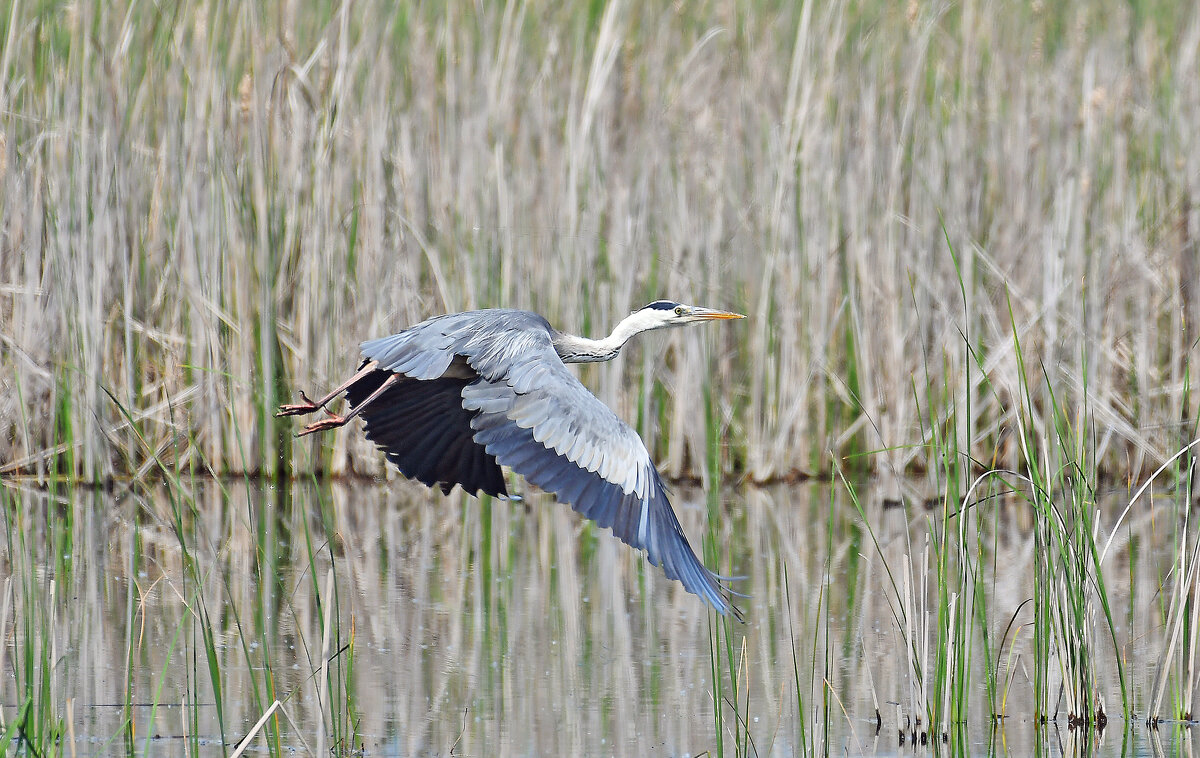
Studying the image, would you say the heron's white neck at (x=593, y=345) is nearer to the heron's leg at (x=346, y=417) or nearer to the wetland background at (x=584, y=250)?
the heron's leg at (x=346, y=417)

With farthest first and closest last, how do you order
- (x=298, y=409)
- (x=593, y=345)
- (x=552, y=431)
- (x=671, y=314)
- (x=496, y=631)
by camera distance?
(x=671, y=314) < (x=593, y=345) < (x=496, y=631) < (x=298, y=409) < (x=552, y=431)

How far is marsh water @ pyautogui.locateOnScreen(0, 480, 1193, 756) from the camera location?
11.5ft

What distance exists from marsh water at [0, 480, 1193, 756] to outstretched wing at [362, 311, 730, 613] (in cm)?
36

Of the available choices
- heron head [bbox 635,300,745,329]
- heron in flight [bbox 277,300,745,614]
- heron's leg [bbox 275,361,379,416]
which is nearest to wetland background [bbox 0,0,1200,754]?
heron head [bbox 635,300,745,329]

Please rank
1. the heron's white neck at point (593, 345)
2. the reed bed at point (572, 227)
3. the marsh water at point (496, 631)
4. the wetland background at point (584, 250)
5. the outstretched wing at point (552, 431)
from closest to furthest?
the marsh water at point (496, 631) → the outstretched wing at point (552, 431) → the heron's white neck at point (593, 345) → the wetland background at point (584, 250) → the reed bed at point (572, 227)

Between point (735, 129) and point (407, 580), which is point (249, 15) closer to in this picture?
point (735, 129)

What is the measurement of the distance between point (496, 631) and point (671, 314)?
1.23 meters

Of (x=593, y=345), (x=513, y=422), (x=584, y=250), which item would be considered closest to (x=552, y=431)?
(x=513, y=422)

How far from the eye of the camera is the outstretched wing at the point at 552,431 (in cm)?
383

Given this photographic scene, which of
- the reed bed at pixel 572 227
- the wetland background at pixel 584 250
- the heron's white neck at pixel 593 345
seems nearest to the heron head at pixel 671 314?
the heron's white neck at pixel 593 345

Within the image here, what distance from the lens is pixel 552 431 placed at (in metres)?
4.03

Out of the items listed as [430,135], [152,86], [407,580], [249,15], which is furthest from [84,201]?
[407,580]

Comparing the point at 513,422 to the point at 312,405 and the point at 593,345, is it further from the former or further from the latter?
the point at 593,345

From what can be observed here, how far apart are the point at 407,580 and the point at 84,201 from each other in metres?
2.16
